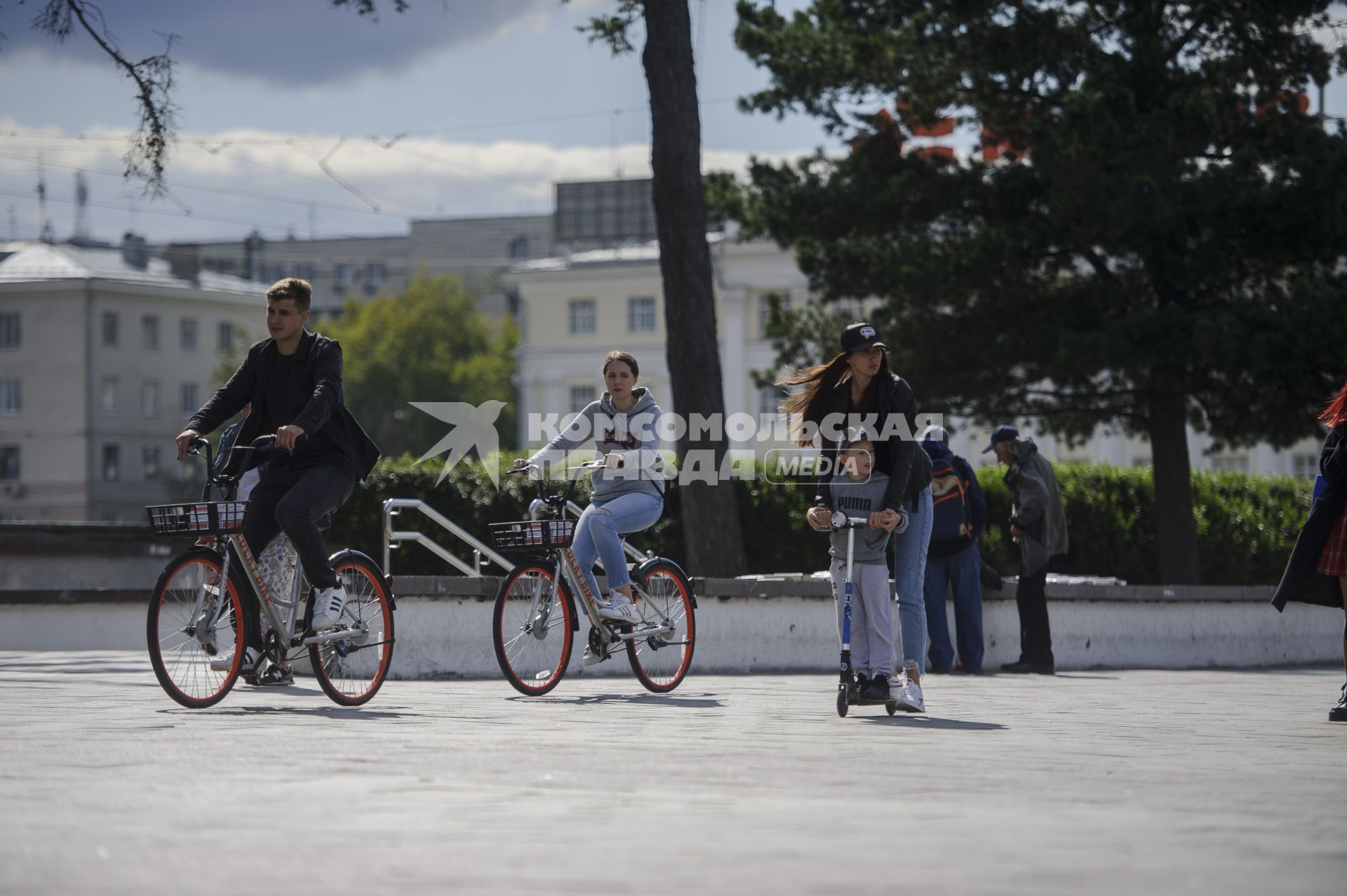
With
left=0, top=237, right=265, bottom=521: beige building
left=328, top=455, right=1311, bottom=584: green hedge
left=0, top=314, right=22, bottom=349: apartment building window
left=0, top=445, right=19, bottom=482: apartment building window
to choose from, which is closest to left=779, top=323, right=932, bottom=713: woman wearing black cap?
left=328, top=455, right=1311, bottom=584: green hedge

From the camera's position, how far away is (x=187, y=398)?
100250 millimetres

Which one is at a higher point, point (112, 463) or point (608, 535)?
point (112, 463)

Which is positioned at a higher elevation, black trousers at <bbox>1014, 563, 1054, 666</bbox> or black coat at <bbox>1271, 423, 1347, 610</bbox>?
black coat at <bbox>1271, 423, 1347, 610</bbox>

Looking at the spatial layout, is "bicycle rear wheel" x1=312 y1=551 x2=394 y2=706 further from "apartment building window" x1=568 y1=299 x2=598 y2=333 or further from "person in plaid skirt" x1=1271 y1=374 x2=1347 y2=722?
"apartment building window" x1=568 y1=299 x2=598 y2=333

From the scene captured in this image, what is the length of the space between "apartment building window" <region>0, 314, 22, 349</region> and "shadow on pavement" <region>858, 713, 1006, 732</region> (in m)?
88.7

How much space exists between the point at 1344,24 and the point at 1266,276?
3.64 m

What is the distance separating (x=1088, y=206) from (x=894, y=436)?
1471cm

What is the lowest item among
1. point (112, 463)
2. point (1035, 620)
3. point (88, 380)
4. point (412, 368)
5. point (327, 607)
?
point (1035, 620)

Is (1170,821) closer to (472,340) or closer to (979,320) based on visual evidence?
(979,320)

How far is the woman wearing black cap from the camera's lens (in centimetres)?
936

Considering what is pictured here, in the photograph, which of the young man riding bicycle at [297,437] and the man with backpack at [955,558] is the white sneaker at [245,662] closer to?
the young man riding bicycle at [297,437]

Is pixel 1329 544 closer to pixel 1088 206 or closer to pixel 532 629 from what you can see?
pixel 532 629

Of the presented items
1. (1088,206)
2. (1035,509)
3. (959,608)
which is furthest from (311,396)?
(1088,206)

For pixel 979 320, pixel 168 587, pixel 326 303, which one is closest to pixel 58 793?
pixel 168 587
